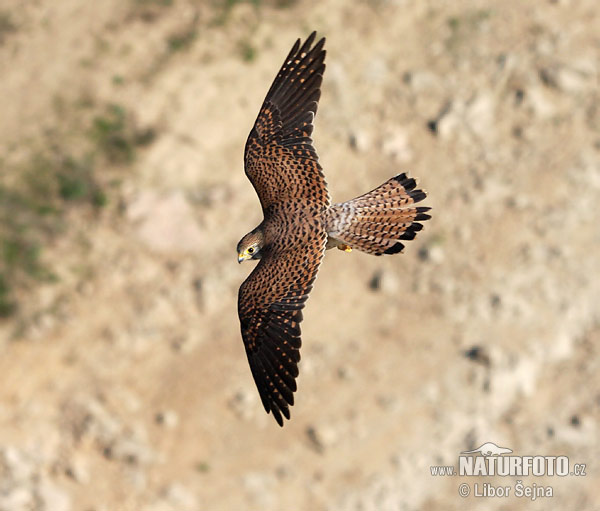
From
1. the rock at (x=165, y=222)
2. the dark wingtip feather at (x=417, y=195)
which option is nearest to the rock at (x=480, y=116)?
the rock at (x=165, y=222)

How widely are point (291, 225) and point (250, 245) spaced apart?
21.4 inches

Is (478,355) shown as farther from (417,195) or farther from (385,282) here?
(417,195)

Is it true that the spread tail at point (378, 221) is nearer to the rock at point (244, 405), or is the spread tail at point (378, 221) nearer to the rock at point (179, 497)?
the rock at point (244, 405)

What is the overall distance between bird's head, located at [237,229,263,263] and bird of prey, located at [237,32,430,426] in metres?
0.01

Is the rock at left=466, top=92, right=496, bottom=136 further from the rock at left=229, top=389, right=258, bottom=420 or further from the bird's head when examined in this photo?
the bird's head

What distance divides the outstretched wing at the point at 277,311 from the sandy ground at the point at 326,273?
7.98 metres

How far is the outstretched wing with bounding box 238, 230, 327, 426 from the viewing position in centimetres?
1142

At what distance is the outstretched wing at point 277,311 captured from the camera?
11.4 meters

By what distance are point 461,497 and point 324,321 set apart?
4.04 m

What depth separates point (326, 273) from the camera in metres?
20.5

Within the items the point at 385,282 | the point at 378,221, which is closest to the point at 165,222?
the point at 385,282

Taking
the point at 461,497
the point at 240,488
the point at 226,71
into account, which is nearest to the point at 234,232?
the point at 226,71

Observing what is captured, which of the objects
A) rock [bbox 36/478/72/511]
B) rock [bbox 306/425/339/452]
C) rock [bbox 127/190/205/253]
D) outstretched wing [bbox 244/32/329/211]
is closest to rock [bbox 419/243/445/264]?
rock [bbox 306/425/339/452]

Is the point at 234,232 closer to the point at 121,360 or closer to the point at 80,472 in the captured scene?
the point at 121,360
